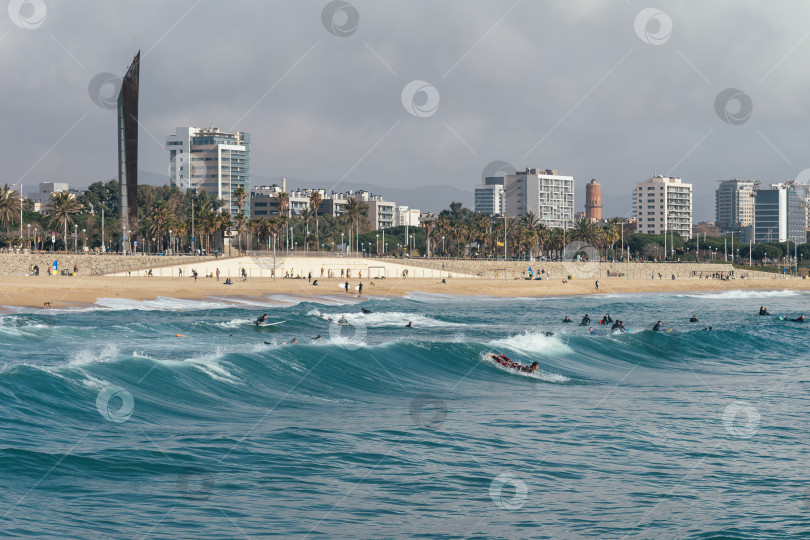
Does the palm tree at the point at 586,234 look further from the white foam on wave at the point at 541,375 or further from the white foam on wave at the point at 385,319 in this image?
the white foam on wave at the point at 541,375

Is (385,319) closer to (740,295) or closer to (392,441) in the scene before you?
(392,441)

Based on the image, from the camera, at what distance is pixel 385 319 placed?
46406mm

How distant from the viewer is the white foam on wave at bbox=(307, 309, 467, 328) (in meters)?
42.9

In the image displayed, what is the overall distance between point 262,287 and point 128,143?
34.9 metres

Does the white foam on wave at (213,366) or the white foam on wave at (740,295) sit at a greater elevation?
the white foam on wave at (213,366)

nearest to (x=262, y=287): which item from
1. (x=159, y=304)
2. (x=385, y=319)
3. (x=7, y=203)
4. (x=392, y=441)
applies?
(x=159, y=304)

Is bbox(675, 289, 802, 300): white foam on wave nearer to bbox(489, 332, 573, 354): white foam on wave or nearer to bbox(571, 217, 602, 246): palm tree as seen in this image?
bbox(571, 217, 602, 246): palm tree

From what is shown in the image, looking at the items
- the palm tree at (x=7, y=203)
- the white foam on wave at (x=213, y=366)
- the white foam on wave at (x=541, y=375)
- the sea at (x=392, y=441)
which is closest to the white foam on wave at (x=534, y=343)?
the sea at (x=392, y=441)

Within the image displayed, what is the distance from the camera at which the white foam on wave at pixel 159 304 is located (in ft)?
164

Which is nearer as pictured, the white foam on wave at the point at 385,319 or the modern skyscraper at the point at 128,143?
the white foam on wave at the point at 385,319

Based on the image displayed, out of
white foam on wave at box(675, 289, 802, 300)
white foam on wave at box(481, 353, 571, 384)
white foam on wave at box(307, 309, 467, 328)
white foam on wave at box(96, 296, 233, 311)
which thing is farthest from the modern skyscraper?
white foam on wave at box(481, 353, 571, 384)

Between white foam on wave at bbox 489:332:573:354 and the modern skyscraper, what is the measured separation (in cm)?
6901

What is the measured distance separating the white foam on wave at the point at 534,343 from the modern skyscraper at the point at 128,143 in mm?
69010

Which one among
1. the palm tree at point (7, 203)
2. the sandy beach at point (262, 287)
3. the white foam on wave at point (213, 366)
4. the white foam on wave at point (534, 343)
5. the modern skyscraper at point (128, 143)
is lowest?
the white foam on wave at point (534, 343)
